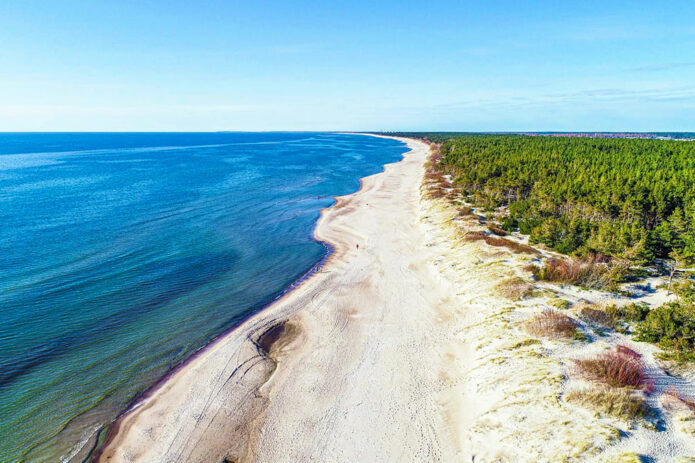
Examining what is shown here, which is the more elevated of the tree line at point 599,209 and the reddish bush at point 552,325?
the tree line at point 599,209

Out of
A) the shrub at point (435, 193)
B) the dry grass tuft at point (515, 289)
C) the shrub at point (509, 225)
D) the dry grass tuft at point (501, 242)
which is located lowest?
the dry grass tuft at point (515, 289)

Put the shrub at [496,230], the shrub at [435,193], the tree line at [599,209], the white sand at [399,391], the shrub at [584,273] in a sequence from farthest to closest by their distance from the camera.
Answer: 1. the shrub at [435,193]
2. the shrub at [496,230]
3. the tree line at [599,209]
4. the shrub at [584,273]
5. the white sand at [399,391]

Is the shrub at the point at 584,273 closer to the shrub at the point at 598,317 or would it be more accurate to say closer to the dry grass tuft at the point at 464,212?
the shrub at the point at 598,317

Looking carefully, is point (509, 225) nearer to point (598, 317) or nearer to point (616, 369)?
→ point (598, 317)

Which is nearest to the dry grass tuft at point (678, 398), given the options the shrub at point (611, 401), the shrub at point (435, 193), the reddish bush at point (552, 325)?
the shrub at point (611, 401)

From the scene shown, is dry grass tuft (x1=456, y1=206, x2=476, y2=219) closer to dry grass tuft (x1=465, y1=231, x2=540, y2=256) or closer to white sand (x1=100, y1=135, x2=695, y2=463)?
dry grass tuft (x1=465, y1=231, x2=540, y2=256)

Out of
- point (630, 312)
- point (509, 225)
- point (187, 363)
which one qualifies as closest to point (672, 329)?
point (630, 312)
